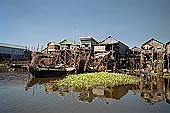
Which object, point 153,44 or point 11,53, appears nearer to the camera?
point 153,44

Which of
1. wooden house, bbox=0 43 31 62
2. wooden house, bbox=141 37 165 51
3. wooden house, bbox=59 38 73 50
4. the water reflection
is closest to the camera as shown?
the water reflection

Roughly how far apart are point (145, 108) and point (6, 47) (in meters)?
50.4

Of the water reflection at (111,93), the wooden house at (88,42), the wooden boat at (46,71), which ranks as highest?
the wooden house at (88,42)

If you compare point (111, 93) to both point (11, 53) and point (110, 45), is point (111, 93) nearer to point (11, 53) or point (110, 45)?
point (110, 45)

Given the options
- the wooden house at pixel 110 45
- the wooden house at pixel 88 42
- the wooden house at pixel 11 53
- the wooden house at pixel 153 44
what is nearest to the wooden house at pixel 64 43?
the wooden house at pixel 88 42

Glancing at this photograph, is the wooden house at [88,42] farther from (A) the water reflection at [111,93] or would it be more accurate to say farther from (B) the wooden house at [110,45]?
(A) the water reflection at [111,93]

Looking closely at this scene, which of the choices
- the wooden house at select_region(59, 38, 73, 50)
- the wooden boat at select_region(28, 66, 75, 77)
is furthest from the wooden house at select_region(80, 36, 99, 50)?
the wooden boat at select_region(28, 66, 75, 77)

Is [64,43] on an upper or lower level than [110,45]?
upper

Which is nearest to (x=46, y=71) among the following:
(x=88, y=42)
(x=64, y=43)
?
(x=88, y=42)

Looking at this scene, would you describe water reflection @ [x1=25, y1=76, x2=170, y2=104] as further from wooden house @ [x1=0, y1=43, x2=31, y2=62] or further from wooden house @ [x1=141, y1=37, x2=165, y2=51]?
wooden house @ [x1=0, y1=43, x2=31, y2=62]

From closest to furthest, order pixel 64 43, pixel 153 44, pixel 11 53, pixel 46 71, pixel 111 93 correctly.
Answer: pixel 111 93 → pixel 46 71 → pixel 153 44 → pixel 64 43 → pixel 11 53

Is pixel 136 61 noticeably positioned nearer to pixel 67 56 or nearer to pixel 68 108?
pixel 67 56

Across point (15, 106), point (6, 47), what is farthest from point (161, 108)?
point (6, 47)

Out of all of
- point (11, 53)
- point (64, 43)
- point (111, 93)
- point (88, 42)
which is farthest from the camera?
point (11, 53)
